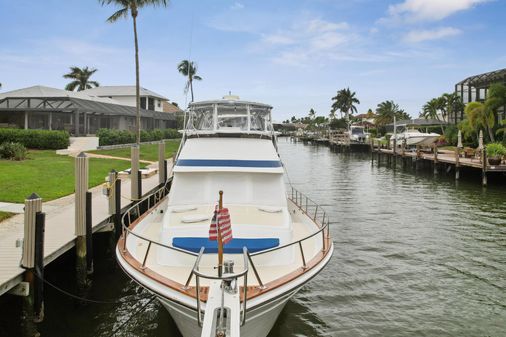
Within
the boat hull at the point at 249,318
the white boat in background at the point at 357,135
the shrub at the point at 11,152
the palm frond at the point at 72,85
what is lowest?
the boat hull at the point at 249,318

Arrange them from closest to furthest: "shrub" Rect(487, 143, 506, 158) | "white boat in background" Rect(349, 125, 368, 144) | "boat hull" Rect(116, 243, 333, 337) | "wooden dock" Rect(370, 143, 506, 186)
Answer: "boat hull" Rect(116, 243, 333, 337) < "wooden dock" Rect(370, 143, 506, 186) < "shrub" Rect(487, 143, 506, 158) < "white boat in background" Rect(349, 125, 368, 144)

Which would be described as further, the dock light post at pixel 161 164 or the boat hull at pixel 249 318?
the dock light post at pixel 161 164

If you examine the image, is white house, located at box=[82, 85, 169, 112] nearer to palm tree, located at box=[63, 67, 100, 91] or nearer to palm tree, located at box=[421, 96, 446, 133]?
palm tree, located at box=[63, 67, 100, 91]

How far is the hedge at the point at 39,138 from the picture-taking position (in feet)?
99.3

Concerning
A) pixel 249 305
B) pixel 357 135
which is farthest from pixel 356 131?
pixel 249 305

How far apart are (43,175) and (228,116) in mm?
11519

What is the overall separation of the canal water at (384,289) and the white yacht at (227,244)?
5.94 ft

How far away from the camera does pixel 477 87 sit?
183ft

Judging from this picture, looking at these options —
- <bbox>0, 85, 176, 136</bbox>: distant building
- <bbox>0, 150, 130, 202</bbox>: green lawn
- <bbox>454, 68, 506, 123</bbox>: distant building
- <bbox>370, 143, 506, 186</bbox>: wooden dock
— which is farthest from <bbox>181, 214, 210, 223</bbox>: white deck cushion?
<bbox>454, 68, 506, 123</bbox>: distant building

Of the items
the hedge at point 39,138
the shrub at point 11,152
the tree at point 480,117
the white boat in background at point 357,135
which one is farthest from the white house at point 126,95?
the tree at point 480,117

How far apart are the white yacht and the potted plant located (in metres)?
21.4

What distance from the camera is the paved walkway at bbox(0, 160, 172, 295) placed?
7970mm

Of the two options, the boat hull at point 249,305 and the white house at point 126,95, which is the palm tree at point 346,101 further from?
the boat hull at point 249,305

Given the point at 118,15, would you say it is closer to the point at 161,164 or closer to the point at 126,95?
the point at 161,164
